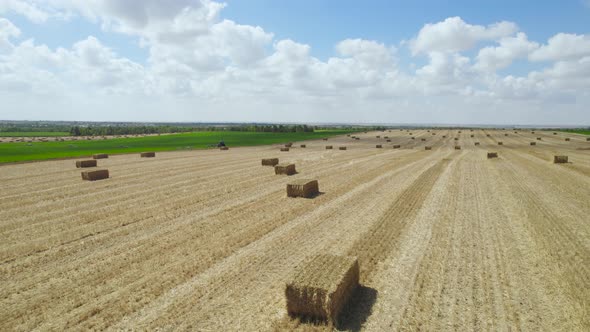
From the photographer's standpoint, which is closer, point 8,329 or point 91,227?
point 8,329

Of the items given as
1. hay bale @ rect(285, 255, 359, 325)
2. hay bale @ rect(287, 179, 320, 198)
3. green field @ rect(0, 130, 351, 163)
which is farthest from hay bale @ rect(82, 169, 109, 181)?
hay bale @ rect(285, 255, 359, 325)

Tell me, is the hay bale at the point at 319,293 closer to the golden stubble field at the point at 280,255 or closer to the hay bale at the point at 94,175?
the golden stubble field at the point at 280,255

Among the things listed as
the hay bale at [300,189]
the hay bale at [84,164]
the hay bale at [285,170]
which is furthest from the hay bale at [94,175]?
the hay bale at [300,189]

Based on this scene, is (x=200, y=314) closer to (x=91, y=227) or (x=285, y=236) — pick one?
(x=285, y=236)

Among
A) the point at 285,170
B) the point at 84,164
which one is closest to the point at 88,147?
the point at 84,164

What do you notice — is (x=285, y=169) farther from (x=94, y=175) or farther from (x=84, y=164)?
(x=84, y=164)

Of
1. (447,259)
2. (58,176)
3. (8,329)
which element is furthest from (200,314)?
(58,176)
